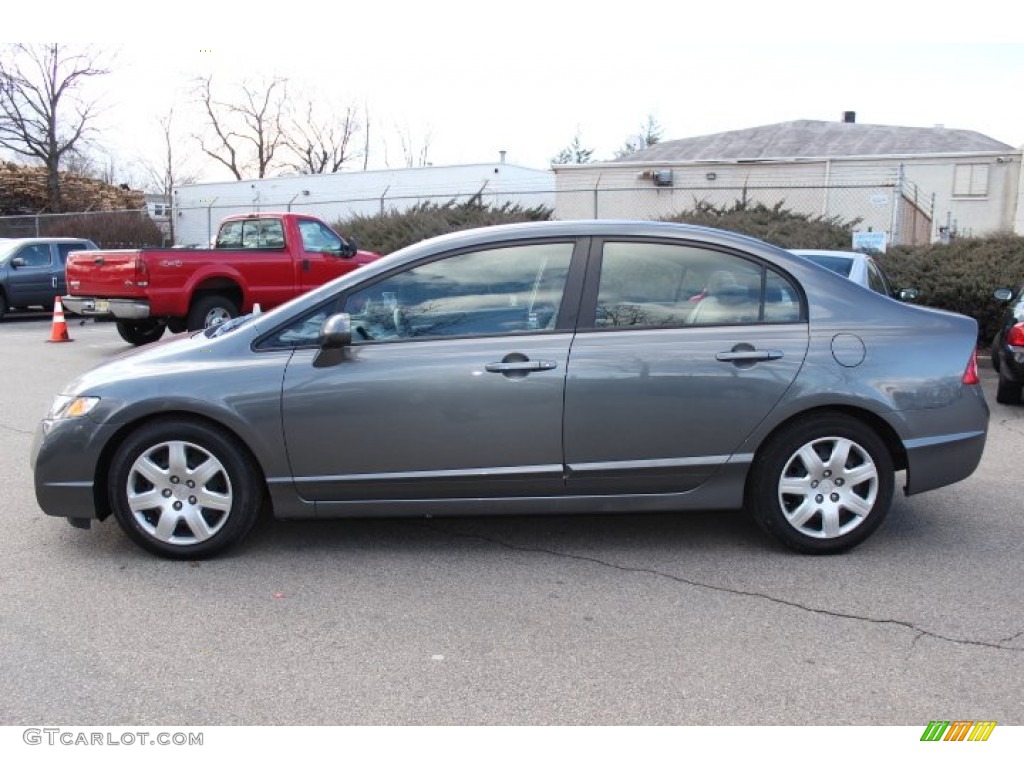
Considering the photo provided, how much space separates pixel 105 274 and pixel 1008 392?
11.0 metres

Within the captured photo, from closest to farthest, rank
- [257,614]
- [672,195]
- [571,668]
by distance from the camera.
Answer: [571,668]
[257,614]
[672,195]

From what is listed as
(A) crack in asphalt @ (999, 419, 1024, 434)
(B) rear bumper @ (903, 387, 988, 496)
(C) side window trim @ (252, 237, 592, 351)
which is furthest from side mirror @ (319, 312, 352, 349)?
(A) crack in asphalt @ (999, 419, 1024, 434)

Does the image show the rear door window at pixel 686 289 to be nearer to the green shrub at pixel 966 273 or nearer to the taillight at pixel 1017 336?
the taillight at pixel 1017 336

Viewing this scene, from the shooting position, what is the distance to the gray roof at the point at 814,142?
28.8 meters

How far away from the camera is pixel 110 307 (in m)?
11.9

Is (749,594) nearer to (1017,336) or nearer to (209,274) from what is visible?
(1017,336)

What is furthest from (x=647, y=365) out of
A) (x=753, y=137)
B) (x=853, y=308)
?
(x=753, y=137)

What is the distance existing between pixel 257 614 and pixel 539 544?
152 cm

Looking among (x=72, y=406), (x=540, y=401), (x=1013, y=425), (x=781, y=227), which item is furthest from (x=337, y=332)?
(x=781, y=227)

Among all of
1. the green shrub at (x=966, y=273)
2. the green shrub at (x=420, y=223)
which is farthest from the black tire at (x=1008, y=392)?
the green shrub at (x=420, y=223)

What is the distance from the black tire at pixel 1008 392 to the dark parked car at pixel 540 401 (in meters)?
4.49

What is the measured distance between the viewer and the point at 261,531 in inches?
192

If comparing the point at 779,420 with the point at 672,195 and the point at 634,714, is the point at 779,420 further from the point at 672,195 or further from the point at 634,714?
the point at 672,195

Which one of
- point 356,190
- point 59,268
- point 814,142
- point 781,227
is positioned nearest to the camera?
point 781,227
